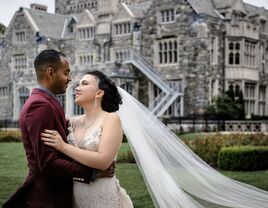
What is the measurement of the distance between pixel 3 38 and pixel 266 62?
803 inches

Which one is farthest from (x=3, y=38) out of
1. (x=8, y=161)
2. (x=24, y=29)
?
(x=8, y=161)

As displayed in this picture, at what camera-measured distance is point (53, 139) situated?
3.81m

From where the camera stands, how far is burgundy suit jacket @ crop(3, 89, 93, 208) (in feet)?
12.5

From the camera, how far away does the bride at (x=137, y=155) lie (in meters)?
4.09

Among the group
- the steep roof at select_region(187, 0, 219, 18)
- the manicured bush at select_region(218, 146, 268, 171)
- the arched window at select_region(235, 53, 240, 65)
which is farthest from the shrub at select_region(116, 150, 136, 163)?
→ the arched window at select_region(235, 53, 240, 65)

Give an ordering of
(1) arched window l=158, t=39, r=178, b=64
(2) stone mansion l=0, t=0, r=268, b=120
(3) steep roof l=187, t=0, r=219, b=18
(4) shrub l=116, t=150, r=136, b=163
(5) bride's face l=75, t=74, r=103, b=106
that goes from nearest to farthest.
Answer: (5) bride's face l=75, t=74, r=103, b=106
(4) shrub l=116, t=150, r=136, b=163
(2) stone mansion l=0, t=0, r=268, b=120
(3) steep roof l=187, t=0, r=219, b=18
(1) arched window l=158, t=39, r=178, b=64

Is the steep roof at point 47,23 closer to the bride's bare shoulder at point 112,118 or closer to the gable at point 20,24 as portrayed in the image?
the gable at point 20,24

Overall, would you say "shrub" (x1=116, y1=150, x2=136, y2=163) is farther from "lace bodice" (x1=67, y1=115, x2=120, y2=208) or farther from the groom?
the groom

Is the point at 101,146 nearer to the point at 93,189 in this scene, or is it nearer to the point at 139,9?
the point at 93,189

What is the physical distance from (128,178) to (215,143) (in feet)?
15.6

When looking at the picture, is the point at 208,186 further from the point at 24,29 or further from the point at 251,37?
the point at 24,29

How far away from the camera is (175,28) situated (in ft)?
114

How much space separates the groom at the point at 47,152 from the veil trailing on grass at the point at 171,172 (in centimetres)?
96

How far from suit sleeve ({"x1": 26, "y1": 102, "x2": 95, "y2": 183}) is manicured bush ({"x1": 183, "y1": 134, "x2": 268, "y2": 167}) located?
39.8 feet
